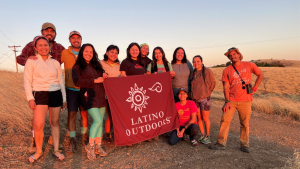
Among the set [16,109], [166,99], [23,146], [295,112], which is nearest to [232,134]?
[166,99]

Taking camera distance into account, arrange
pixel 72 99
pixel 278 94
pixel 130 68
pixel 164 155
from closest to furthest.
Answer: pixel 164 155, pixel 72 99, pixel 130 68, pixel 278 94

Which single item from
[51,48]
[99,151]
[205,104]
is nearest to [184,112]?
[205,104]

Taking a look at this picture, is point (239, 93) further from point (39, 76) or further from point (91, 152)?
point (39, 76)

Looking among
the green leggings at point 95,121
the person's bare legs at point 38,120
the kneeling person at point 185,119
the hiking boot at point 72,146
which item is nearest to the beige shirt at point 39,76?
the person's bare legs at point 38,120

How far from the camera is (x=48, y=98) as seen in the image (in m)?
3.58

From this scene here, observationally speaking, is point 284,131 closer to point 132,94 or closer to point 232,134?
point 232,134

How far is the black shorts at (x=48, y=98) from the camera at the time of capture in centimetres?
348

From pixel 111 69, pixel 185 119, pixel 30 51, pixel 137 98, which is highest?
pixel 30 51

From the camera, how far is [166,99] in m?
4.85

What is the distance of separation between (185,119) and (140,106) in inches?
55.0

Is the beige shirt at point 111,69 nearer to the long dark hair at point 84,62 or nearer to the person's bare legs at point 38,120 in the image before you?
the long dark hair at point 84,62

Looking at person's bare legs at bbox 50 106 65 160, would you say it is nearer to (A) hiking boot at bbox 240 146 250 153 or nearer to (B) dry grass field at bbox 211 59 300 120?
(A) hiking boot at bbox 240 146 250 153

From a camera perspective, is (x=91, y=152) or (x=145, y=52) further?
(x=145, y=52)

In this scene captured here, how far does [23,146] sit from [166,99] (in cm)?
364
